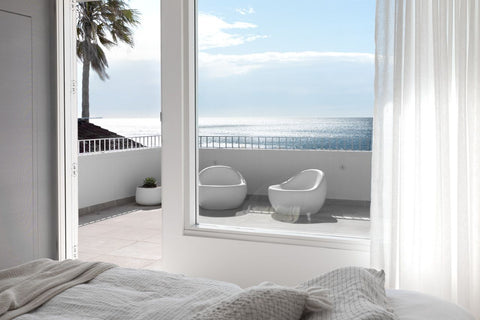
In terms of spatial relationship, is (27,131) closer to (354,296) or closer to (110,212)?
(354,296)

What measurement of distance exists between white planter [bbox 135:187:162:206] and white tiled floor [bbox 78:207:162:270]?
538mm

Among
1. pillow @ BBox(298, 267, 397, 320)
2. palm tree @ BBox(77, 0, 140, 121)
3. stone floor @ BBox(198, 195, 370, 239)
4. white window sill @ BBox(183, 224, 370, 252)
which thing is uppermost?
palm tree @ BBox(77, 0, 140, 121)

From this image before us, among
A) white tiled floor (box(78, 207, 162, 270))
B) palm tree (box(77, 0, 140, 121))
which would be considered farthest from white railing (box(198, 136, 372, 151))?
palm tree (box(77, 0, 140, 121))

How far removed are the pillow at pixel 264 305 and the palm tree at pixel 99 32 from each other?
604 centimetres

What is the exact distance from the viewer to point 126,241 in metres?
5.10

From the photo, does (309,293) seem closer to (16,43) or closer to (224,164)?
(224,164)

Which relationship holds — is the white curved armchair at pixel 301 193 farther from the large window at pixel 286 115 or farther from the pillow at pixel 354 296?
the pillow at pixel 354 296

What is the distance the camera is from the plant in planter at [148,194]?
7.11m

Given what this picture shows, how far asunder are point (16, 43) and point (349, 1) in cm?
239

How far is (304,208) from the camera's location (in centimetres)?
336

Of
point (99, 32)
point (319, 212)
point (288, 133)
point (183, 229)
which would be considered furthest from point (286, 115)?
point (99, 32)

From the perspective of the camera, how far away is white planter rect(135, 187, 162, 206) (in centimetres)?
711

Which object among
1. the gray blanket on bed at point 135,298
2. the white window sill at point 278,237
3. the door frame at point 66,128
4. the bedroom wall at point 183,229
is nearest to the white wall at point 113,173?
the door frame at point 66,128

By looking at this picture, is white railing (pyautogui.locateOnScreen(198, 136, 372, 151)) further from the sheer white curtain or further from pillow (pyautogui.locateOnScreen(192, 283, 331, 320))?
pillow (pyautogui.locateOnScreen(192, 283, 331, 320))
